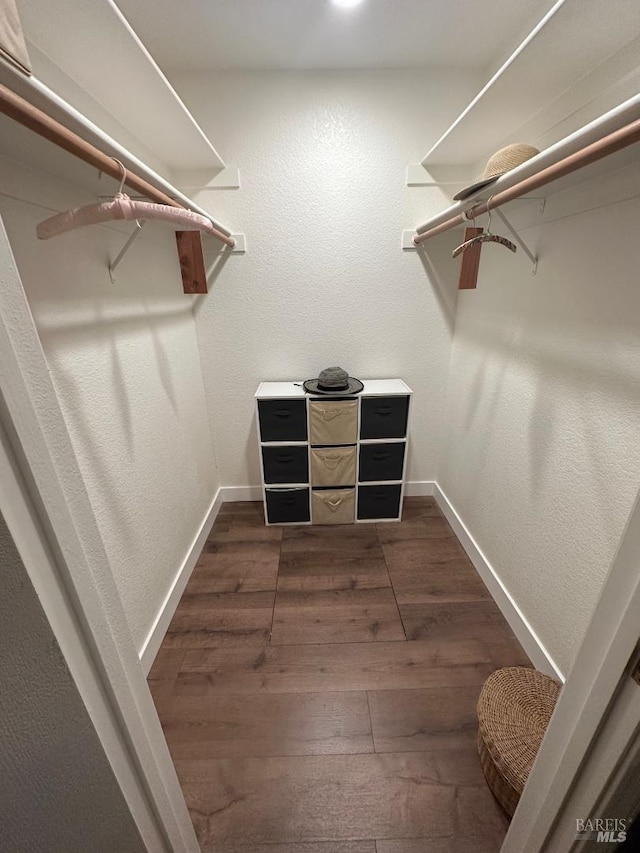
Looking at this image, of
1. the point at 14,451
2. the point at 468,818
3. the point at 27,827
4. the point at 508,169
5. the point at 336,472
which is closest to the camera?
the point at 14,451

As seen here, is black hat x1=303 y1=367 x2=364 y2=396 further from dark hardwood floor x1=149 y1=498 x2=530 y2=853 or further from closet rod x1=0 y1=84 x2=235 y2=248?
closet rod x1=0 y1=84 x2=235 y2=248

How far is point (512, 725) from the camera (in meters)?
0.94

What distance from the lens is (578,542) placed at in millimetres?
1084

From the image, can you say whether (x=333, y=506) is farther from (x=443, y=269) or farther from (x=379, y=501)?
(x=443, y=269)

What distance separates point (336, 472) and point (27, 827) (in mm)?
1596

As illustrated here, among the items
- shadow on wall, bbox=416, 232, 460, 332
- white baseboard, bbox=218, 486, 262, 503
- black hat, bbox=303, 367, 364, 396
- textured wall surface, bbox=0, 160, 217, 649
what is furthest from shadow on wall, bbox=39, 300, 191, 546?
shadow on wall, bbox=416, 232, 460, 332

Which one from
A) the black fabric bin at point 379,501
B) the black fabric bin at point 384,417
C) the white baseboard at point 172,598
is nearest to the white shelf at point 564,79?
the black fabric bin at point 384,417

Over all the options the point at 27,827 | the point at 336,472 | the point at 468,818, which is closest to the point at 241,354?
the point at 336,472

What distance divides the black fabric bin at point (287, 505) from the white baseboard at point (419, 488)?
0.76 meters

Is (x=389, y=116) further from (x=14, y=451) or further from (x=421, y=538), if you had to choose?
(x=421, y=538)

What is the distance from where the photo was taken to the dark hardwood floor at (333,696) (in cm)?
92

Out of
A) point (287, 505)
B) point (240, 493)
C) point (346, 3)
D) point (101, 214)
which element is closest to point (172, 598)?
point (287, 505)

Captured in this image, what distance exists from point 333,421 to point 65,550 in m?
1.50

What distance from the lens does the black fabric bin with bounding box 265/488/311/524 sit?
201 cm
